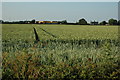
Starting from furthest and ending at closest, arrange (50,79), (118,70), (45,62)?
(45,62), (118,70), (50,79)

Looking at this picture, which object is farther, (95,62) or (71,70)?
(95,62)

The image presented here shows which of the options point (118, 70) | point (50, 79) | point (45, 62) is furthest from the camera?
point (45, 62)

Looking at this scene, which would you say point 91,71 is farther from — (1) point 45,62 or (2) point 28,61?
(2) point 28,61

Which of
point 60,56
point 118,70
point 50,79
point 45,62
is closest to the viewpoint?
point 50,79

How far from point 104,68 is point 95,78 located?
0.38m

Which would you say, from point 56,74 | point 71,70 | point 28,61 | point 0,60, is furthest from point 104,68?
point 0,60

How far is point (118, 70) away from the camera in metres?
4.38

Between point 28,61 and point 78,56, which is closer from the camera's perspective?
point 28,61

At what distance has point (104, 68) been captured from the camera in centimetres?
441

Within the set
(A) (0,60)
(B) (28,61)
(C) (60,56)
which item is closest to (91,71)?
(C) (60,56)

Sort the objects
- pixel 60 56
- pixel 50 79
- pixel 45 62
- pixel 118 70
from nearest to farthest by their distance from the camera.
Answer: pixel 50 79
pixel 118 70
pixel 45 62
pixel 60 56

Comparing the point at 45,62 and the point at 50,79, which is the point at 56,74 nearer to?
the point at 50,79

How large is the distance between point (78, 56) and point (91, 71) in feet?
2.96

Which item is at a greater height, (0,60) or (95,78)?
(0,60)
